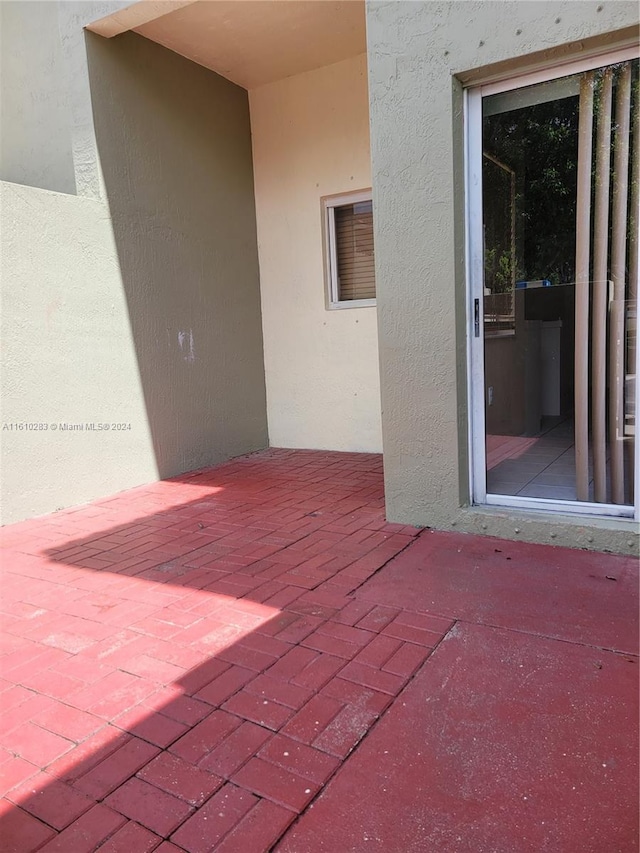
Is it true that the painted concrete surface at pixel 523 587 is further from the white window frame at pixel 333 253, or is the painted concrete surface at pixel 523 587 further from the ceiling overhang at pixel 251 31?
the ceiling overhang at pixel 251 31

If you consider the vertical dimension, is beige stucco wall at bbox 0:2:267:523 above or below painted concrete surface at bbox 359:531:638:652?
above

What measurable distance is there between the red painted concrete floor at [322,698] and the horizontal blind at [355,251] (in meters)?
3.05

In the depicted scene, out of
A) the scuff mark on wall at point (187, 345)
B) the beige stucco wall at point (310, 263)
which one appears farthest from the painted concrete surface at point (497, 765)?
the scuff mark on wall at point (187, 345)

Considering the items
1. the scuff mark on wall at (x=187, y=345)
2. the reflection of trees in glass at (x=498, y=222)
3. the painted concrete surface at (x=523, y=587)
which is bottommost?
the painted concrete surface at (x=523, y=587)

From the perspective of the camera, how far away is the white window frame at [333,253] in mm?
5695

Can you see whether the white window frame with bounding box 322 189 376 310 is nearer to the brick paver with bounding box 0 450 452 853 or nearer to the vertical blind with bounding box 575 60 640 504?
the brick paver with bounding box 0 450 452 853

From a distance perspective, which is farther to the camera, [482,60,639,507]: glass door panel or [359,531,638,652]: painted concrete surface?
[482,60,639,507]: glass door panel

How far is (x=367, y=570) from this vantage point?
2.97 metres

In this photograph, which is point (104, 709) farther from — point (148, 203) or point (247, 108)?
point (247, 108)

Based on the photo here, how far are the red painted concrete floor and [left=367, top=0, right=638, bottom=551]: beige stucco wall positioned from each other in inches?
6.8

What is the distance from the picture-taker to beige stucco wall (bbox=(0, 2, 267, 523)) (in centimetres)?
421

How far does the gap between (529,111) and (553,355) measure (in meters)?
1.39

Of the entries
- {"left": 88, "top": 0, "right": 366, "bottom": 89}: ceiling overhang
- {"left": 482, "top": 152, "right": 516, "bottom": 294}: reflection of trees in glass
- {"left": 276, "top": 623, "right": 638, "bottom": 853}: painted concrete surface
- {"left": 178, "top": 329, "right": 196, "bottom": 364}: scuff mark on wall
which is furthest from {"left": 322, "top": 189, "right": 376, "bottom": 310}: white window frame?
{"left": 276, "top": 623, "right": 638, "bottom": 853}: painted concrete surface

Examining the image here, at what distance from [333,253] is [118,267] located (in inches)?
81.8
